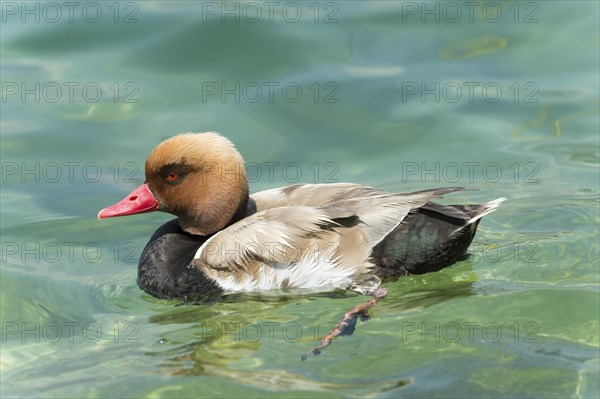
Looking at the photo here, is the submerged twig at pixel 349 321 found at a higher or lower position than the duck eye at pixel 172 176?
lower

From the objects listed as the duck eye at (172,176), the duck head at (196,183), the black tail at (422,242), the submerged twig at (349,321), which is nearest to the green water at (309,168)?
the submerged twig at (349,321)

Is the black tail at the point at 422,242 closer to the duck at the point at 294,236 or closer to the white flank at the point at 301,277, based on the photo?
the duck at the point at 294,236

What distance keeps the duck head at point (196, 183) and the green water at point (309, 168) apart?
61cm

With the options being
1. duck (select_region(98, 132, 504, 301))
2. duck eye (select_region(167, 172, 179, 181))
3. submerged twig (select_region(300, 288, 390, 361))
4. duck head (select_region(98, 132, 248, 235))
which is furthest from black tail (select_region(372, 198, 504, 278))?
duck eye (select_region(167, 172, 179, 181))

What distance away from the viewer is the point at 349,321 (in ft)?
20.0

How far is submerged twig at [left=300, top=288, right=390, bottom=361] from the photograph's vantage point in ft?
18.8

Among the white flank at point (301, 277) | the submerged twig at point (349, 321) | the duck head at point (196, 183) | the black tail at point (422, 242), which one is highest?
the duck head at point (196, 183)

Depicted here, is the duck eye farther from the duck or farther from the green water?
the green water

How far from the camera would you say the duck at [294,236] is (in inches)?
257

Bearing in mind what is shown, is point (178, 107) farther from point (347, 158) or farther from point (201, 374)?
point (201, 374)

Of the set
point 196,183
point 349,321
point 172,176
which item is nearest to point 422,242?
point 349,321

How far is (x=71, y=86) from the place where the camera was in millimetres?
10219

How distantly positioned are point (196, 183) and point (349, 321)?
1.53m

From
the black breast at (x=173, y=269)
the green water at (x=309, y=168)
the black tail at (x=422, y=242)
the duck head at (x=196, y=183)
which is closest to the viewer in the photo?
the green water at (x=309, y=168)
